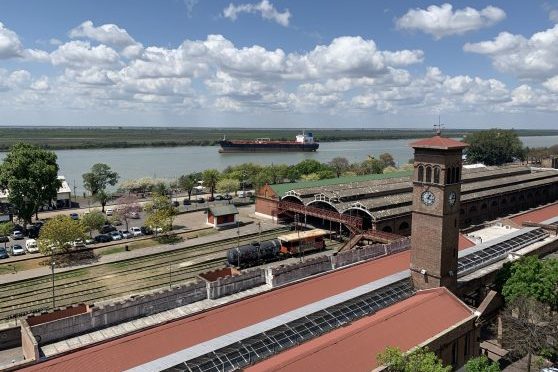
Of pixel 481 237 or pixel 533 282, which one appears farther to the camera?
pixel 481 237

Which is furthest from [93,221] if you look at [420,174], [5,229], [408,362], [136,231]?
[408,362]

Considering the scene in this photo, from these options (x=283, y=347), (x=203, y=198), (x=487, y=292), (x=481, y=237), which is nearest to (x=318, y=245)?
(x=481, y=237)

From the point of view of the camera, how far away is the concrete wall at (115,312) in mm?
26681

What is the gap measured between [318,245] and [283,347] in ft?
111

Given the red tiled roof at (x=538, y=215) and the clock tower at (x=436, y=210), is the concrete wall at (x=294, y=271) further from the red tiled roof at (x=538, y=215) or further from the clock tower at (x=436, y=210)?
the red tiled roof at (x=538, y=215)

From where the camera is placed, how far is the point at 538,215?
59594 mm

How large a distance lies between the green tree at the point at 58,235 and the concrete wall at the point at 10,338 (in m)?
18.5

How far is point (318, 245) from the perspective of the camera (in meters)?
58.5

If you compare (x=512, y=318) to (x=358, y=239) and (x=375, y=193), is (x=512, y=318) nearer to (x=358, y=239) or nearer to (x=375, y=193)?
(x=358, y=239)

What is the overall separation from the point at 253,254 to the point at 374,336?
2704 cm

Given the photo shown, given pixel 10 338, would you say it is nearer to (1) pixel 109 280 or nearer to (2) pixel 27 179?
(1) pixel 109 280

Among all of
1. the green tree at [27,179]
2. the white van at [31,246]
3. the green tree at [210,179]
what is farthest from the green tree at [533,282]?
the green tree at [210,179]

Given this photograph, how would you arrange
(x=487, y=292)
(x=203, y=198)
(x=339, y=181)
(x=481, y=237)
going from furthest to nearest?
(x=203, y=198)
(x=339, y=181)
(x=481, y=237)
(x=487, y=292)

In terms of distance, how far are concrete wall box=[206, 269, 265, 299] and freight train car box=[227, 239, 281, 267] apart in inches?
583
